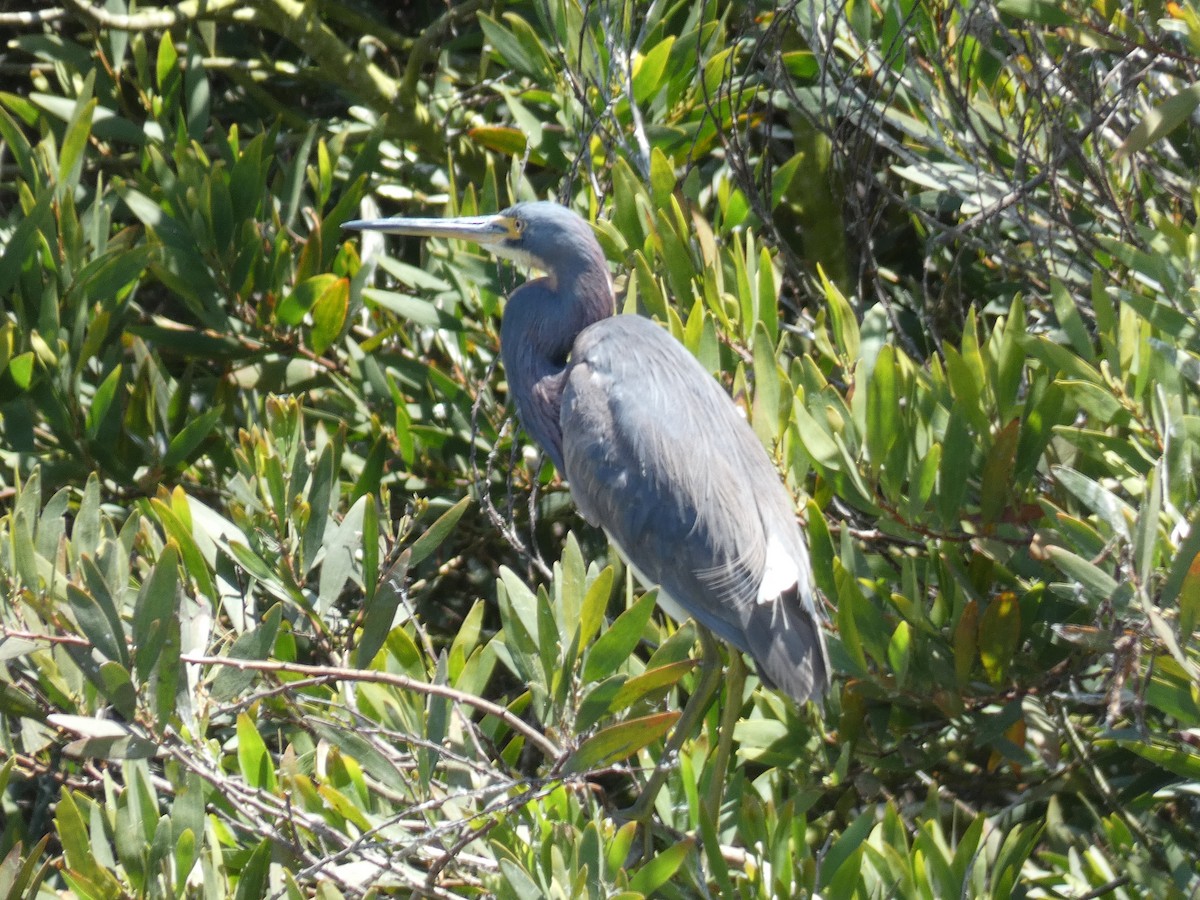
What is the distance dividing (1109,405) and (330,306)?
166cm

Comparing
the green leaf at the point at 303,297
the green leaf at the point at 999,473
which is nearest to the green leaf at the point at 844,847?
the green leaf at the point at 999,473

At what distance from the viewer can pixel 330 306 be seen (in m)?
2.95

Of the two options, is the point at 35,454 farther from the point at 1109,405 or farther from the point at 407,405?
the point at 1109,405

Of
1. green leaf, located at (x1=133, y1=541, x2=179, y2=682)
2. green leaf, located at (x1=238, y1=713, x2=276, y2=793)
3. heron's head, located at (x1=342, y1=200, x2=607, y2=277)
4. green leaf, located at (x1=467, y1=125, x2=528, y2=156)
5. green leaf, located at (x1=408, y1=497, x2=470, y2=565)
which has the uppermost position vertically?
green leaf, located at (x1=467, y1=125, x2=528, y2=156)

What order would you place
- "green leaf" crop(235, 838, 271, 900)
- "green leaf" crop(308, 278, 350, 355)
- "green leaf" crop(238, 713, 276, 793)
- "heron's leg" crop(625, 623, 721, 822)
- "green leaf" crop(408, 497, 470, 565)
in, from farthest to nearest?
"green leaf" crop(308, 278, 350, 355), "heron's leg" crop(625, 623, 721, 822), "green leaf" crop(408, 497, 470, 565), "green leaf" crop(238, 713, 276, 793), "green leaf" crop(235, 838, 271, 900)

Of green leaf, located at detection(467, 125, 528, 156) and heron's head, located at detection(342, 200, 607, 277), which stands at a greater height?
green leaf, located at detection(467, 125, 528, 156)

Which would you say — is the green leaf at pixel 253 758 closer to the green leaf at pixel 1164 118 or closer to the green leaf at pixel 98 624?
the green leaf at pixel 98 624

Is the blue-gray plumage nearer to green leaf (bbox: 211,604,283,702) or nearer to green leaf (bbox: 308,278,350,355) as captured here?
green leaf (bbox: 308,278,350,355)

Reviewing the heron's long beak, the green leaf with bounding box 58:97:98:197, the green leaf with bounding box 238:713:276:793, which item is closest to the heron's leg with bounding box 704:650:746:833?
the green leaf with bounding box 238:713:276:793

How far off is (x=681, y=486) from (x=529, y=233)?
2.41ft

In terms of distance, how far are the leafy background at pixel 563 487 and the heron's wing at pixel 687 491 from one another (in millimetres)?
99

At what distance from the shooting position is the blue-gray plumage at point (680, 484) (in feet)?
8.32

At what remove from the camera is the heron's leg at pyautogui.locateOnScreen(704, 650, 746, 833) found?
2237 mm

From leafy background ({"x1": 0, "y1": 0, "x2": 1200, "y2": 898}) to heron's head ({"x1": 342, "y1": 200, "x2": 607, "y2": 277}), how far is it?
0.24ft
